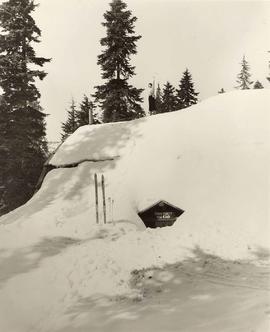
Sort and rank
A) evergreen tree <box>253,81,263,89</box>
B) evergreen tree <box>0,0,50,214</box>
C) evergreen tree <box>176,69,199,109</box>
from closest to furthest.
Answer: evergreen tree <box>0,0,50,214</box> < evergreen tree <box>176,69,199,109</box> < evergreen tree <box>253,81,263,89</box>

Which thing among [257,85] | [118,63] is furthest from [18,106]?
[257,85]

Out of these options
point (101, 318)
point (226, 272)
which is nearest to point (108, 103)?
point (226, 272)

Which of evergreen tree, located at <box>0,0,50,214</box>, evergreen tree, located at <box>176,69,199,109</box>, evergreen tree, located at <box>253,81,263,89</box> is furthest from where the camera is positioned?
evergreen tree, located at <box>253,81,263,89</box>

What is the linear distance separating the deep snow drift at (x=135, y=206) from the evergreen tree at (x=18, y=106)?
110 inches

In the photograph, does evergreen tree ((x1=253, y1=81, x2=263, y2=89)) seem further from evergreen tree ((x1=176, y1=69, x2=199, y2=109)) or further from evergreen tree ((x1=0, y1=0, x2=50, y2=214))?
evergreen tree ((x1=0, y1=0, x2=50, y2=214))

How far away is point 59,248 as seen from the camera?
15.8 metres

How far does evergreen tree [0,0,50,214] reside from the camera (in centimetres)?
2755

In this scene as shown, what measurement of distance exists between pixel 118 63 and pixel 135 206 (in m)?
17.4

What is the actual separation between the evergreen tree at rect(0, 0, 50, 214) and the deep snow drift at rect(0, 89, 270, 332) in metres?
2.80

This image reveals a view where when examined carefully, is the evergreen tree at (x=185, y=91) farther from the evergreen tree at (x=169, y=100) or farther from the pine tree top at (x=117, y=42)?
the pine tree top at (x=117, y=42)

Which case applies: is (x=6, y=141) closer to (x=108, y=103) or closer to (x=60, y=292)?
(x=108, y=103)

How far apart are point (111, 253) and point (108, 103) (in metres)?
20.5

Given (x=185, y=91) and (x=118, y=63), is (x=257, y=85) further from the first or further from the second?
(x=118, y=63)

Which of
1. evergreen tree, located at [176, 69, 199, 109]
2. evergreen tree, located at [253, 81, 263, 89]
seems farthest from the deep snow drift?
evergreen tree, located at [253, 81, 263, 89]
